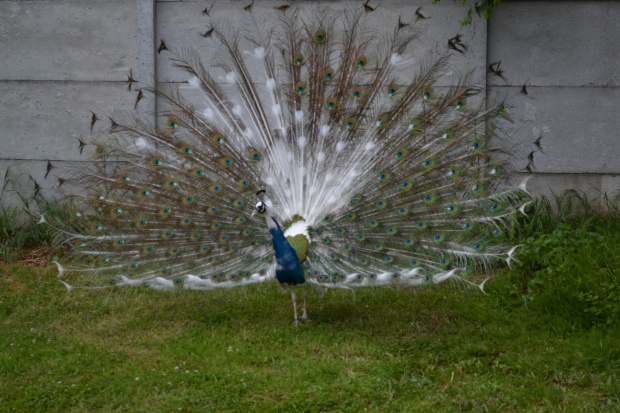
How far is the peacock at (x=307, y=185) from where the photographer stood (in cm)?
523

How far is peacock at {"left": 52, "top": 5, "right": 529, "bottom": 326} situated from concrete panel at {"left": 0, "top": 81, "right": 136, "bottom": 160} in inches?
91.5

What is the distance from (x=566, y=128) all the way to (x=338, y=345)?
3911 millimetres

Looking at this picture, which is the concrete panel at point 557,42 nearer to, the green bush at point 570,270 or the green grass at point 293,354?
the green bush at point 570,270

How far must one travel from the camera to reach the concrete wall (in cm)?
721

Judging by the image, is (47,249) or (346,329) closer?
(346,329)

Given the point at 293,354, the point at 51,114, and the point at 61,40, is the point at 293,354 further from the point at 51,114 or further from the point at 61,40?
the point at 61,40

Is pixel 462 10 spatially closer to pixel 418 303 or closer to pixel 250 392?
pixel 418 303

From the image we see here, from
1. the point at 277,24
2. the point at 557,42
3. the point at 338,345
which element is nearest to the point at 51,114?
the point at 277,24

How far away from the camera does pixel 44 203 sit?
7688 mm

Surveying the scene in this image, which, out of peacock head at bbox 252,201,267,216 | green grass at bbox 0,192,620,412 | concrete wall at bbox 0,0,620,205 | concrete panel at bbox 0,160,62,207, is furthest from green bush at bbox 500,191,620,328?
concrete panel at bbox 0,160,62,207

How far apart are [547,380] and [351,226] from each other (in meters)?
1.85

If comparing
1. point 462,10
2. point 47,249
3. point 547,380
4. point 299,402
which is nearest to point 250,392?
point 299,402

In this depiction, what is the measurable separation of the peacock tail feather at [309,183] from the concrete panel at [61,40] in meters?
2.55

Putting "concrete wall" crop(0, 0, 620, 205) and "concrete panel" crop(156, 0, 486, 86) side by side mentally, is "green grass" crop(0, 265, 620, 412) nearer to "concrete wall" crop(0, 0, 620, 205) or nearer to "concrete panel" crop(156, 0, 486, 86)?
"concrete wall" crop(0, 0, 620, 205)
